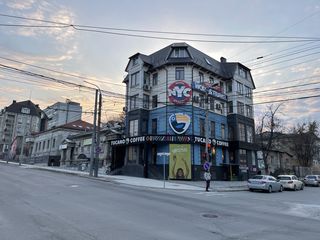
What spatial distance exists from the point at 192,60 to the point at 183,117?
7.13m

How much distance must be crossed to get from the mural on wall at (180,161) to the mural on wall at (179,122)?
2.05m

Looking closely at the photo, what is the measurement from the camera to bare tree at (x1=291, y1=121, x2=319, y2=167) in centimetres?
5728

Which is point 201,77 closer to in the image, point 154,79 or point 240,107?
point 154,79

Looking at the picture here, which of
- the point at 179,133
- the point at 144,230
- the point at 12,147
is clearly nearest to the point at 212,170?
the point at 179,133

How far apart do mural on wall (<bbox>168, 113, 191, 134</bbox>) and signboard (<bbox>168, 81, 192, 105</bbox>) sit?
160 centimetres

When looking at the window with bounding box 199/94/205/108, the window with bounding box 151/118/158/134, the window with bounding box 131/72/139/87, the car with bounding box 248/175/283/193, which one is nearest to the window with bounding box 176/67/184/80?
the window with bounding box 199/94/205/108

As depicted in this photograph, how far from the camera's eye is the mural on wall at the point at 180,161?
30.7 meters

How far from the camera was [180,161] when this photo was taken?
31.0m

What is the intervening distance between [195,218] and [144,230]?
2801 mm

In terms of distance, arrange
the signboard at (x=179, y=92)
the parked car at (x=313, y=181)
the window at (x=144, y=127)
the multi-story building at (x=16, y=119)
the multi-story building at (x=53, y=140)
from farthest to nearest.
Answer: the multi-story building at (x=16, y=119) → the multi-story building at (x=53, y=140) → the parked car at (x=313, y=181) → the window at (x=144, y=127) → the signboard at (x=179, y=92)

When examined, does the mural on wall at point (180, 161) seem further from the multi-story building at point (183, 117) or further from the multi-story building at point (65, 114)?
the multi-story building at point (65, 114)

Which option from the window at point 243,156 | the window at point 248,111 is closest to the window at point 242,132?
the window at point 243,156

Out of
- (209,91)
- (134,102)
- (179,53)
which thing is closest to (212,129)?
(209,91)

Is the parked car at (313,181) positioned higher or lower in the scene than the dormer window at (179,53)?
lower
